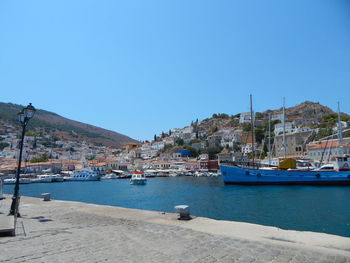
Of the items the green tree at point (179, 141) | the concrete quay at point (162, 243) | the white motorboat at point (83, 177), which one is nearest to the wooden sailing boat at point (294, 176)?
the concrete quay at point (162, 243)

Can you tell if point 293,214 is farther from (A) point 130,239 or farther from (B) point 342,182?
(B) point 342,182

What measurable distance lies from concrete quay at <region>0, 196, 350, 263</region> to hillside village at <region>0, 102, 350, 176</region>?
46519 millimetres

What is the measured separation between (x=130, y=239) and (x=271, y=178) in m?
33.2

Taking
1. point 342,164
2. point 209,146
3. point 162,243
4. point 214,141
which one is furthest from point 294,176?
point 209,146

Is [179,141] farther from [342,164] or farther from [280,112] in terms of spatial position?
[342,164]

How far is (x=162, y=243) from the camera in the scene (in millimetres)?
5242

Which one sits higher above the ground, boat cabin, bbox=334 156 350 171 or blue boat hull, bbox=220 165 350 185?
boat cabin, bbox=334 156 350 171

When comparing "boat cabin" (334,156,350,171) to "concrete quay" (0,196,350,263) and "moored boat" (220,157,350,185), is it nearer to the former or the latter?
"moored boat" (220,157,350,185)

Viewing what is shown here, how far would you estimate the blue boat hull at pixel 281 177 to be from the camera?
1339 inches

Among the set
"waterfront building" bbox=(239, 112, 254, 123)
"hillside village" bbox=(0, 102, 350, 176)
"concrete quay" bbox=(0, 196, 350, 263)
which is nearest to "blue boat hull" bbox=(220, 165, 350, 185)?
"hillside village" bbox=(0, 102, 350, 176)

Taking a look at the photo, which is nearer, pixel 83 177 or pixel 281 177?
pixel 281 177

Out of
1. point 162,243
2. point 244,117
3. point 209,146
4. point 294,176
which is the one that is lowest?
point 162,243

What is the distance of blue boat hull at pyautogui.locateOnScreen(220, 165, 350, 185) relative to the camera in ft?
112

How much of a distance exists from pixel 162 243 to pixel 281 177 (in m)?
33.4
